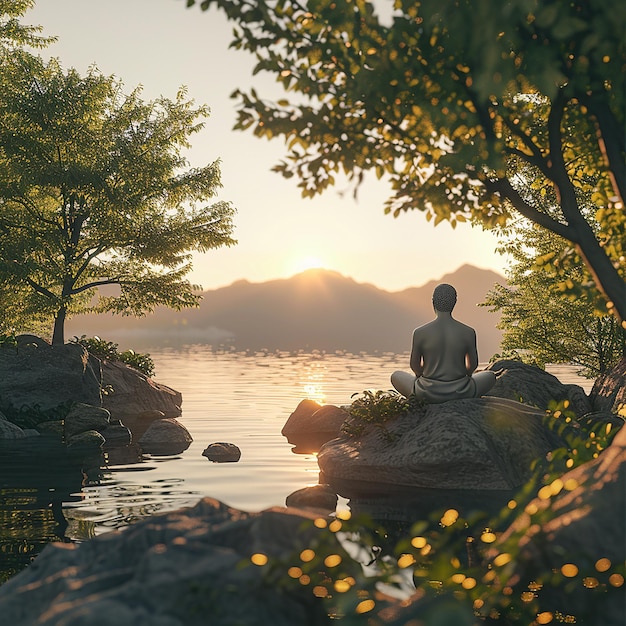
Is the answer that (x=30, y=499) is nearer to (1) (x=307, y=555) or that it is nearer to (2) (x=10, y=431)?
(2) (x=10, y=431)

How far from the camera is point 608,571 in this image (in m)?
5.32

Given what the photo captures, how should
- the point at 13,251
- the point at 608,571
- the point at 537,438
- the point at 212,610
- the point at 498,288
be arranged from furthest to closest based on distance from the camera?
the point at 498,288 < the point at 13,251 < the point at 537,438 < the point at 608,571 < the point at 212,610

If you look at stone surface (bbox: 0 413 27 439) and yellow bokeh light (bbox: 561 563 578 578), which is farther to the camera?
stone surface (bbox: 0 413 27 439)

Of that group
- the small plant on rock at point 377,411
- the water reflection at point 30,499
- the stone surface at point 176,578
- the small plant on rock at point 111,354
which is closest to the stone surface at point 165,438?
the water reflection at point 30,499

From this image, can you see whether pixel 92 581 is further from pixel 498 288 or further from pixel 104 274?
pixel 104 274

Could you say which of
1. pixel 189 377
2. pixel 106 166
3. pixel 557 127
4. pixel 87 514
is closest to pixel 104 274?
pixel 106 166

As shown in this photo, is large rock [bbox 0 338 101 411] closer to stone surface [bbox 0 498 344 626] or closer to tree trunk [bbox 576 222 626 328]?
stone surface [bbox 0 498 344 626]

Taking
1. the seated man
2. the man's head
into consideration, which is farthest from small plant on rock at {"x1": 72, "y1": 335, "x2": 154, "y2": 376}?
the man's head

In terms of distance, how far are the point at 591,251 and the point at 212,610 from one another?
424cm

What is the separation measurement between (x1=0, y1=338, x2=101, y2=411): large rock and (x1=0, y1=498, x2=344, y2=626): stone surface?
54.7ft

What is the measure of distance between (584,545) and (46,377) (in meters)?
18.5

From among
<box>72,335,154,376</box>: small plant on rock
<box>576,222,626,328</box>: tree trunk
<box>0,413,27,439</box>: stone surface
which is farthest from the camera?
<box>72,335,154,376</box>: small plant on rock

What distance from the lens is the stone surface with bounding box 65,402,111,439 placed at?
1905 cm

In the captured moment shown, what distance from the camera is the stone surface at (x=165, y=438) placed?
17.3 metres
